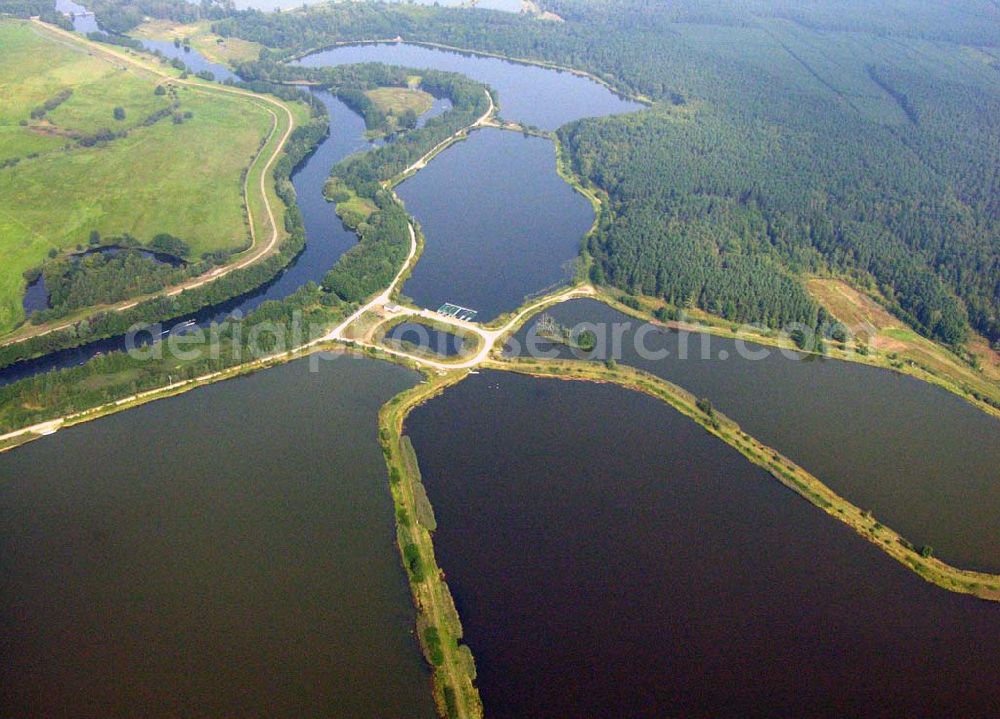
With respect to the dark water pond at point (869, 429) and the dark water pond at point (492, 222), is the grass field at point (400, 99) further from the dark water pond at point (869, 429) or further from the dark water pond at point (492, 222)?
the dark water pond at point (869, 429)

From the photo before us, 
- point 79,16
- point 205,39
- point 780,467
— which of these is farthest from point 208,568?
point 79,16

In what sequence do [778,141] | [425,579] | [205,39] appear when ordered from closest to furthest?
[425,579] → [778,141] → [205,39]

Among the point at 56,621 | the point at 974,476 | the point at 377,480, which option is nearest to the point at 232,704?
the point at 56,621

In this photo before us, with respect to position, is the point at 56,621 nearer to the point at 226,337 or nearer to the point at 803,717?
the point at 226,337

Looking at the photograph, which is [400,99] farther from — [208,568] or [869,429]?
[208,568]

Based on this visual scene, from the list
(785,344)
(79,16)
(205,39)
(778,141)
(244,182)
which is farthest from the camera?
(79,16)

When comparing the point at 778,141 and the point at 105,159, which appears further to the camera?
the point at 778,141
